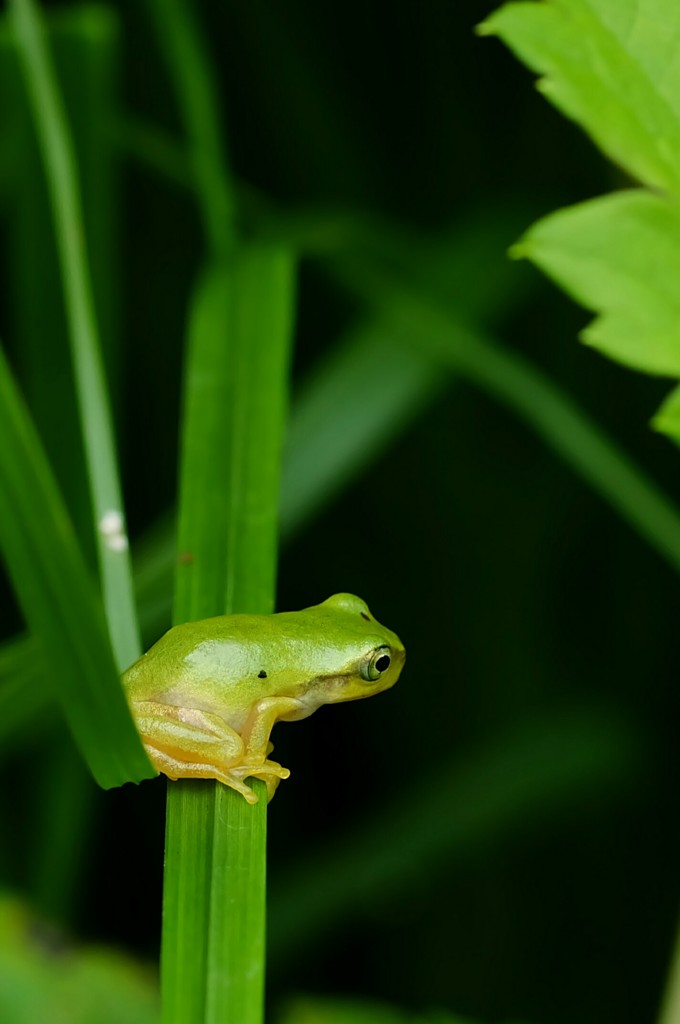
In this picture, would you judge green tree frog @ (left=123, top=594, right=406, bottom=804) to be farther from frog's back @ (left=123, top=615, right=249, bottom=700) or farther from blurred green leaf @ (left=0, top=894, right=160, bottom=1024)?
blurred green leaf @ (left=0, top=894, right=160, bottom=1024)

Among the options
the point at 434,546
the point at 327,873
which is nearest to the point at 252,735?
the point at 327,873

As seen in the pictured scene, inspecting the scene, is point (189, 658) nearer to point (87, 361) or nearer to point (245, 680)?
point (245, 680)

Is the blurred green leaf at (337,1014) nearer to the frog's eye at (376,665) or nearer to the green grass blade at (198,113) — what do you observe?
the frog's eye at (376,665)

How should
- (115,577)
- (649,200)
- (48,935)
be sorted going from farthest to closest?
(48,935) < (115,577) < (649,200)

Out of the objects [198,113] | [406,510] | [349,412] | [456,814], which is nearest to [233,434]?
[349,412]

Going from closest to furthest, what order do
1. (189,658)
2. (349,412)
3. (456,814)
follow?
(189,658) < (349,412) < (456,814)

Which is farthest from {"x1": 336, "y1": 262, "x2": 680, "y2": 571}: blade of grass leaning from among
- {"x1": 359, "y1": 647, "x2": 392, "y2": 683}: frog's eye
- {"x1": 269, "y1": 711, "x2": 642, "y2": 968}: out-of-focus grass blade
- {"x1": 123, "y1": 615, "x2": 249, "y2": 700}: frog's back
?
{"x1": 123, "y1": 615, "x2": 249, "y2": 700}: frog's back

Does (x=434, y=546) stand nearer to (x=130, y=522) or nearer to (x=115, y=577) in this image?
(x=130, y=522)
